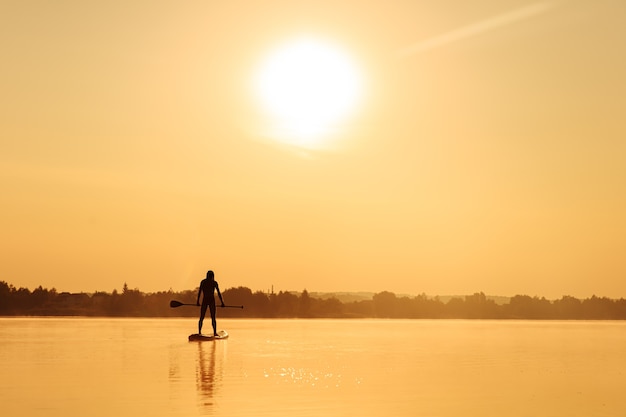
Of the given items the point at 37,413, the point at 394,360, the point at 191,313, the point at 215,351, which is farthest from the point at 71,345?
the point at 191,313

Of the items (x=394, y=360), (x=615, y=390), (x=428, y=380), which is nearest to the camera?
(x=615, y=390)

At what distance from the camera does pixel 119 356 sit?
26875 mm

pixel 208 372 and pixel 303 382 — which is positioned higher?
pixel 208 372

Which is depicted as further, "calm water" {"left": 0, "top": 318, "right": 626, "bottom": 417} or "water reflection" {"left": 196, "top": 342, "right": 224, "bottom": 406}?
"water reflection" {"left": 196, "top": 342, "right": 224, "bottom": 406}

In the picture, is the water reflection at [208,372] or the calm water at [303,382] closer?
the calm water at [303,382]

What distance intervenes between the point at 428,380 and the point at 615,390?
3.78 meters

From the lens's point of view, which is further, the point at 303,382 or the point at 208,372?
the point at 208,372

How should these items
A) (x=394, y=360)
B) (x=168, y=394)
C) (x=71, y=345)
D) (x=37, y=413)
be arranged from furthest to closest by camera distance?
(x=71, y=345)
(x=394, y=360)
(x=168, y=394)
(x=37, y=413)

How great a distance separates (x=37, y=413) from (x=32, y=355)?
13.5 meters

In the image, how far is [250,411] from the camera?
47.3 ft

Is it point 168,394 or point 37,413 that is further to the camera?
point 168,394

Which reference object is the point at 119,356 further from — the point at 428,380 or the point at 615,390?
the point at 615,390

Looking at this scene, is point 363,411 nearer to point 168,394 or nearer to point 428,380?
point 168,394

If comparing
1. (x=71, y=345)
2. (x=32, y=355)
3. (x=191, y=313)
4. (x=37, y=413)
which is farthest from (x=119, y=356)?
(x=191, y=313)
